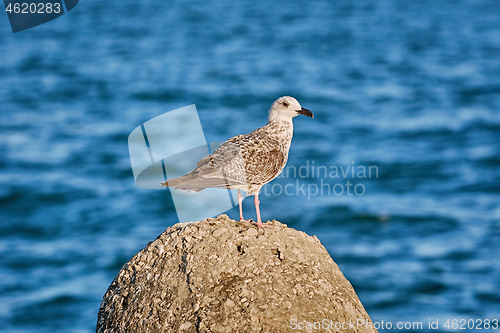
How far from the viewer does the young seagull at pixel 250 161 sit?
8164mm

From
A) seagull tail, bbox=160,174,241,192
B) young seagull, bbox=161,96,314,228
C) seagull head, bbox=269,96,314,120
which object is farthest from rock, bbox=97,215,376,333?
seagull head, bbox=269,96,314,120

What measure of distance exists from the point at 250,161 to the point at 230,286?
105 inches

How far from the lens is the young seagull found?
816cm

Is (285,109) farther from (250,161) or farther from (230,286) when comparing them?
(230,286)

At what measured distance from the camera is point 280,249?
697 centimetres

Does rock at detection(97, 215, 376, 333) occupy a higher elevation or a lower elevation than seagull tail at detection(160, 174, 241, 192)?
lower

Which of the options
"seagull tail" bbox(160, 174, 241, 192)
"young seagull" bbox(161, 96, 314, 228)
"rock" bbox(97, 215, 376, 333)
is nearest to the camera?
"rock" bbox(97, 215, 376, 333)

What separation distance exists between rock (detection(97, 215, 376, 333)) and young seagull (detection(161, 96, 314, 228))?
2.94 ft

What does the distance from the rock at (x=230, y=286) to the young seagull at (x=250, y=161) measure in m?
0.90

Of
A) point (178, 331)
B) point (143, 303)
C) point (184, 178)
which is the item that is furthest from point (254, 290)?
point (184, 178)

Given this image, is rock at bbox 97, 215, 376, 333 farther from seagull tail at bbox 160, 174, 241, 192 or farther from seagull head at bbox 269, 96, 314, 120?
seagull head at bbox 269, 96, 314, 120

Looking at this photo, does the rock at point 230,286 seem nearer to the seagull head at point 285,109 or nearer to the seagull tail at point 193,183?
the seagull tail at point 193,183

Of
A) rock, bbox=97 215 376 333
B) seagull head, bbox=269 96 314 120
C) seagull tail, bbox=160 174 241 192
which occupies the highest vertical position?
seagull head, bbox=269 96 314 120

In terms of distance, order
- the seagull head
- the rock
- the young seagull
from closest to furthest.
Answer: the rock
the young seagull
the seagull head
